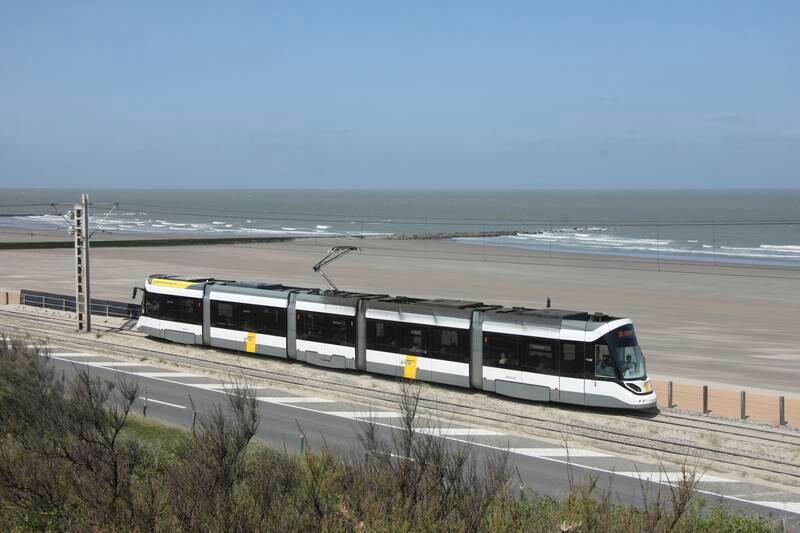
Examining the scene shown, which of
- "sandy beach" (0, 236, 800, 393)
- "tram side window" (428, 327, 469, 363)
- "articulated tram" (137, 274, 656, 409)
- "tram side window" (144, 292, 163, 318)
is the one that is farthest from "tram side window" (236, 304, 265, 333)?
"sandy beach" (0, 236, 800, 393)

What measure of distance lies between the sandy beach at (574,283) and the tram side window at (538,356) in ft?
31.2

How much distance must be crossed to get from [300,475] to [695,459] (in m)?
10.6

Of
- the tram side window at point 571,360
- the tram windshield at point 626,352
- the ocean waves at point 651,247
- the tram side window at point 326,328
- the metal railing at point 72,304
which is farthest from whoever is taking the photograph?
the ocean waves at point 651,247

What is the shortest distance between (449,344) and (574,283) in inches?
1613

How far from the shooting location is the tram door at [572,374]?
2336 cm

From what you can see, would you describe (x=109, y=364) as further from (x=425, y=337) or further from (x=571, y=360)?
(x=571, y=360)

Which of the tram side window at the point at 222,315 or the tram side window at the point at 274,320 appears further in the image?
the tram side window at the point at 222,315

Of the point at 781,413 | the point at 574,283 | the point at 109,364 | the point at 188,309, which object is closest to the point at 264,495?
the point at 781,413

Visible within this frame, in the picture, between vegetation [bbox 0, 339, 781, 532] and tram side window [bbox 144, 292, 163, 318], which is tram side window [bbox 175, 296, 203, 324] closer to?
tram side window [bbox 144, 292, 163, 318]

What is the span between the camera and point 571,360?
23.5m

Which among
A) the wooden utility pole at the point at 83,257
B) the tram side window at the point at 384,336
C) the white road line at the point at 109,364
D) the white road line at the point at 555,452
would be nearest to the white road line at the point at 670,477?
the white road line at the point at 555,452

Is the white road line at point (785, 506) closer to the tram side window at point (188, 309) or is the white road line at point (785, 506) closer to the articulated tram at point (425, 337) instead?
the articulated tram at point (425, 337)

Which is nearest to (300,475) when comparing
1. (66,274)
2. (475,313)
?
(475,313)

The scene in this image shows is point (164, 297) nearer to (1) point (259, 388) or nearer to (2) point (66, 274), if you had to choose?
(1) point (259, 388)
